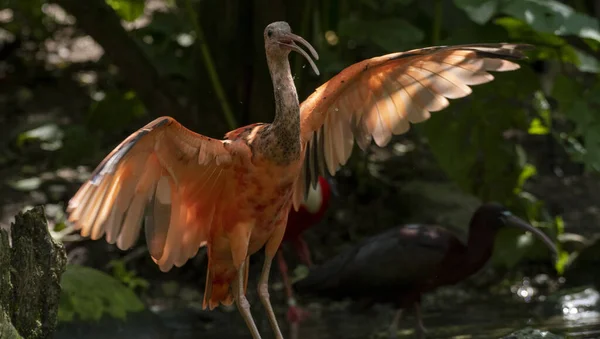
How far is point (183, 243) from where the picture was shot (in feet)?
21.3

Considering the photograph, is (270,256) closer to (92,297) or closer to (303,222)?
(92,297)

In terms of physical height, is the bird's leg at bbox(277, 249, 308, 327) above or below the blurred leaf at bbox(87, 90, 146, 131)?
below

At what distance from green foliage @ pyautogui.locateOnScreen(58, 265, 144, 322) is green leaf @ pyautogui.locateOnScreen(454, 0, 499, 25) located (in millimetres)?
3185

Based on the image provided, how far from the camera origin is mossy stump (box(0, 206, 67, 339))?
18.9 feet

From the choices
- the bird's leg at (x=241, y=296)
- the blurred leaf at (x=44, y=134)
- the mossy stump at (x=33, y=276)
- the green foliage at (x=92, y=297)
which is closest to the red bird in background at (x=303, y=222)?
the green foliage at (x=92, y=297)

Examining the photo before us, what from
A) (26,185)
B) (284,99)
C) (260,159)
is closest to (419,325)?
(260,159)

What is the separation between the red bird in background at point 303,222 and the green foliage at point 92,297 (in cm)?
131

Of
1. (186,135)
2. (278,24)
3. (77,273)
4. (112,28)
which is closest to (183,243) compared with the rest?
(186,135)

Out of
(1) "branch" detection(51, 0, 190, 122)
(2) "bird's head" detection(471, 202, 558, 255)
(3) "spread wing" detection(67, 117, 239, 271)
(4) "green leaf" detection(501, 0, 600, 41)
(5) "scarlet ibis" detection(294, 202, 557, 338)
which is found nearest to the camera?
(3) "spread wing" detection(67, 117, 239, 271)

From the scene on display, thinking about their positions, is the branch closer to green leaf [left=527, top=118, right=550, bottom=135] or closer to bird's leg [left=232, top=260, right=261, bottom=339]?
green leaf [left=527, top=118, right=550, bottom=135]

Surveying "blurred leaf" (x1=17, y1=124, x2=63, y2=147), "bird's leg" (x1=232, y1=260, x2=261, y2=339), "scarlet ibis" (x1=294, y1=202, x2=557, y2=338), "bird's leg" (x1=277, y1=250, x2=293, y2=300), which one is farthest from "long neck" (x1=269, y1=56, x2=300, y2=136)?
"blurred leaf" (x1=17, y1=124, x2=63, y2=147)

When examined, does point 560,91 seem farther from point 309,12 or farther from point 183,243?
point 183,243

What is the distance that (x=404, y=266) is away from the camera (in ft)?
26.1

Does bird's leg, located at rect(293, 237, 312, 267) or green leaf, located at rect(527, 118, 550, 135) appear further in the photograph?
green leaf, located at rect(527, 118, 550, 135)
